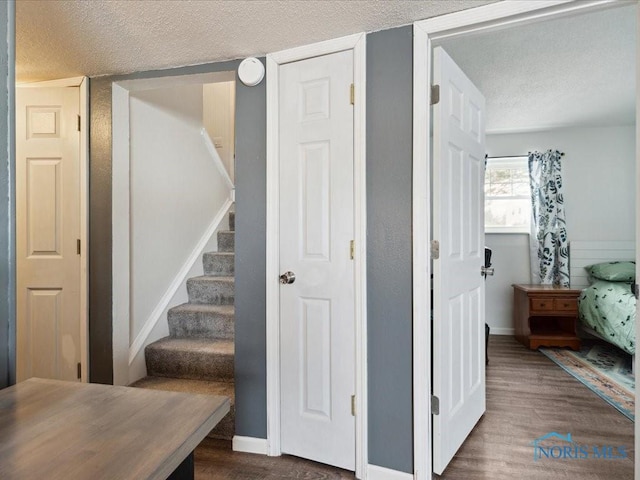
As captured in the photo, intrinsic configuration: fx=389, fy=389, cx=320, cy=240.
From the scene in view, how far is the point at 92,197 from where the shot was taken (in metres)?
2.40

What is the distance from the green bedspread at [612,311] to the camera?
3.21 meters

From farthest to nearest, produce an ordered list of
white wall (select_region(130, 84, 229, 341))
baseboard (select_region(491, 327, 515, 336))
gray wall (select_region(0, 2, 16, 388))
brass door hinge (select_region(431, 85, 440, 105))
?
baseboard (select_region(491, 327, 515, 336)) < white wall (select_region(130, 84, 229, 341)) < brass door hinge (select_region(431, 85, 440, 105)) < gray wall (select_region(0, 2, 16, 388))

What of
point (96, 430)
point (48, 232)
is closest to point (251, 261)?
point (48, 232)

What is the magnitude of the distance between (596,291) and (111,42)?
4363 millimetres

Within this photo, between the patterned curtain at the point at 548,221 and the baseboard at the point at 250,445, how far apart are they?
143 inches

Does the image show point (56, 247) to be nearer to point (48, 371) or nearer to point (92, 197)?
point (92, 197)

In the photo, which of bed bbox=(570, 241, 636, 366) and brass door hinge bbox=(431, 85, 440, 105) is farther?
bed bbox=(570, 241, 636, 366)

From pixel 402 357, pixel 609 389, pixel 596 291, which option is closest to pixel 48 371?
pixel 402 357

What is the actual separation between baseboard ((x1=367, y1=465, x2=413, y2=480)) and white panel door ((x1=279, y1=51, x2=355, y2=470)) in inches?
3.5

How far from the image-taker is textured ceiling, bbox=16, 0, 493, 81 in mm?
1624

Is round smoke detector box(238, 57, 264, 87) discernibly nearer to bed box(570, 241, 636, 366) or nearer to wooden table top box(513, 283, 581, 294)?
bed box(570, 241, 636, 366)

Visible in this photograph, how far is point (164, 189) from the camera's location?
9.55ft

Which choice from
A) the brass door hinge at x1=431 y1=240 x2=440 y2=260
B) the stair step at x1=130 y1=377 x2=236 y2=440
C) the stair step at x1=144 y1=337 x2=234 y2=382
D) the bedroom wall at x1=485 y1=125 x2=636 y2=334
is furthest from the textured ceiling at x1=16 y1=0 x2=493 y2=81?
the bedroom wall at x1=485 y1=125 x2=636 y2=334

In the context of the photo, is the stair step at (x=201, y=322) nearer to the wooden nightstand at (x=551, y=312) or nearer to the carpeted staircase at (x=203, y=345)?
the carpeted staircase at (x=203, y=345)
